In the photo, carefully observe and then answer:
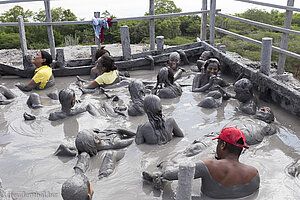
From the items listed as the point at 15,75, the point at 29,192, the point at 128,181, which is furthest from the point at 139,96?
the point at 15,75

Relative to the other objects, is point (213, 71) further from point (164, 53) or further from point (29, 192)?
point (29, 192)

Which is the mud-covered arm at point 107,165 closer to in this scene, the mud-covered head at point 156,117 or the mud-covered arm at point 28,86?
the mud-covered head at point 156,117

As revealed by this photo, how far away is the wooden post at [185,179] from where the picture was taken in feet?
10.1

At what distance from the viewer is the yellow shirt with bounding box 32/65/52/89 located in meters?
8.50

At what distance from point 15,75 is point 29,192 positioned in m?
6.48

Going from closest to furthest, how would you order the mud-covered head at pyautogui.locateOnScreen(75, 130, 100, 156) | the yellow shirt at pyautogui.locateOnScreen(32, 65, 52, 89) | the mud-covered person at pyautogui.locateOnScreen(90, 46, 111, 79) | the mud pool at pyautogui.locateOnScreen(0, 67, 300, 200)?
the mud pool at pyautogui.locateOnScreen(0, 67, 300, 200) → the mud-covered head at pyautogui.locateOnScreen(75, 130, 100, 156) → the yellow shirt at pyautogui.locateOnScreen(32, 65, 52, 89) → the mud-covered person at pyautogui.locateOnScreen(90, 46, 111, 79)

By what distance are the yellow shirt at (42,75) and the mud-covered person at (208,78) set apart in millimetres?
3724

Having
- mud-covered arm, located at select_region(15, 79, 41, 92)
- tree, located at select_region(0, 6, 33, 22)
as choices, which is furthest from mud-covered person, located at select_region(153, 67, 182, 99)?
tree, located at select_region(0, 6, 33, 22)

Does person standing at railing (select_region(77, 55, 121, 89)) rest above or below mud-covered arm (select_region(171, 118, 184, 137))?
above

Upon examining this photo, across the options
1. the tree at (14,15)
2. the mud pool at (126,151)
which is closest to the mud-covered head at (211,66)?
the mud pool at (126,151)

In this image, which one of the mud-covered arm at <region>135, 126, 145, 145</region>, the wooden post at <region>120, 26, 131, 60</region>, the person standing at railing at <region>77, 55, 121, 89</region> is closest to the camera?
the mud-covered arm at <region>135, 126, 145, 145</region>

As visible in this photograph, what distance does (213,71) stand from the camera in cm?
775

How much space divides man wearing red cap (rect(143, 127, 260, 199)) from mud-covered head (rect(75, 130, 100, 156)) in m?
1.56

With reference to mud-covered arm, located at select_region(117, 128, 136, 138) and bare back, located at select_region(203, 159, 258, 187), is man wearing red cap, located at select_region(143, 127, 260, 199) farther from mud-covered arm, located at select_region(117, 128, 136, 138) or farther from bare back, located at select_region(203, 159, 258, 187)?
mud-covered arm, located at select_region(117, 128, 136, 138)
